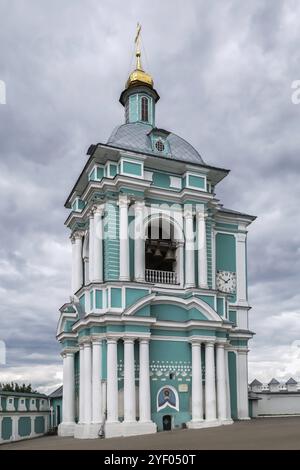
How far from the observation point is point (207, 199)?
26.1m

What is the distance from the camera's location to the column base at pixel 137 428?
21484mm

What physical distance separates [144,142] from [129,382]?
442 inches

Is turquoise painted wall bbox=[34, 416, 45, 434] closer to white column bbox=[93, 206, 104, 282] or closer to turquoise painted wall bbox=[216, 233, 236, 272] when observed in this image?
white column bbox=[93, 206, 104, 282]

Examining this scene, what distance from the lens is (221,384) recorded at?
24.0 m

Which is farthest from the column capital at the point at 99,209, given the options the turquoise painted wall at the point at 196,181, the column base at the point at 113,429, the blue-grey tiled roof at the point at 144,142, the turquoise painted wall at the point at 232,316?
the column base at the point at 113,429

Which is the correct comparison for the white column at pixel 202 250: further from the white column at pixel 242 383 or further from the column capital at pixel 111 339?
the column capital at pixel 111 339

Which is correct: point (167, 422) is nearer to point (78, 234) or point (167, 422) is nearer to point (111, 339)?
point (111, 339)

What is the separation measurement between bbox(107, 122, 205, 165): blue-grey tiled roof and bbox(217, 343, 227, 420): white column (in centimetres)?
876

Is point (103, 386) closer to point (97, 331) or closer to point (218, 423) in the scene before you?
point (97, 331)

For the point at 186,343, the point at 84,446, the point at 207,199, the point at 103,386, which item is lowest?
the point at 84,446

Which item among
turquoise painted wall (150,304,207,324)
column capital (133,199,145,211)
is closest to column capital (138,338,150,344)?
turquoise painted wall (150,304,207,324)
